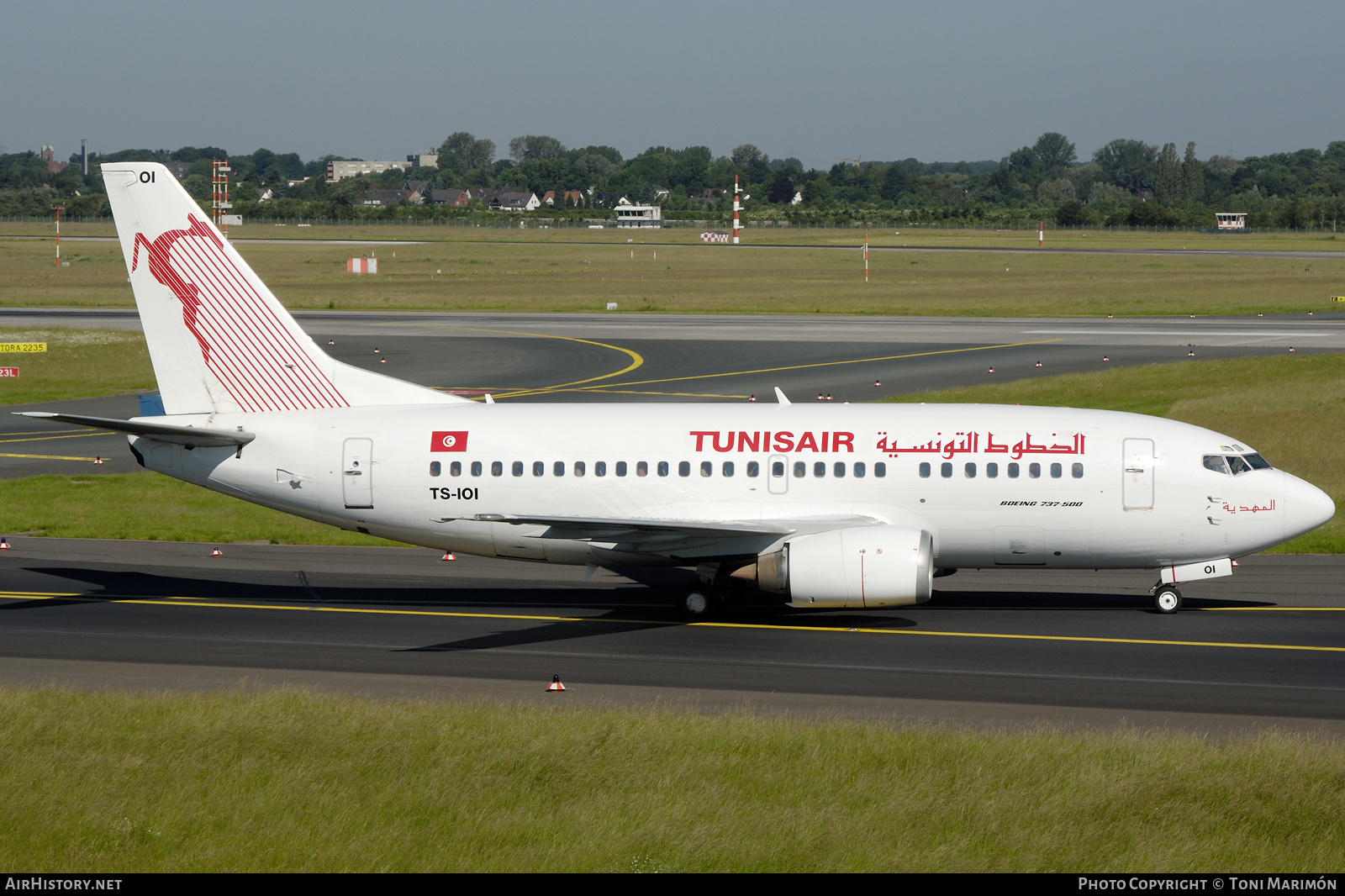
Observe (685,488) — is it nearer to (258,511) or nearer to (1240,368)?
(258,511)

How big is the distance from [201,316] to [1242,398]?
43.3 m

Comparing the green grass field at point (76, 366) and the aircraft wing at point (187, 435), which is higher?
the aircraft wing at point (187, 435)

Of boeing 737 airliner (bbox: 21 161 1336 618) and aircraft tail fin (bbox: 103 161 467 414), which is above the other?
aircraft tail fin (bbox: 103 161 467 414)

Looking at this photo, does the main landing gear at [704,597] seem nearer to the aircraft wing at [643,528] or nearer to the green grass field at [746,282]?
the aircraft wing at [643,528]

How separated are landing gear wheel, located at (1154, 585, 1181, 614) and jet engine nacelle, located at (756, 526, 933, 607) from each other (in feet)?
18.4

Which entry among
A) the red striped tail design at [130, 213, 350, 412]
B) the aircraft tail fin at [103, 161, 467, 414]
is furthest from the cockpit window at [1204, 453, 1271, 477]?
the red striped tail design at [130, 213, 350, 412]

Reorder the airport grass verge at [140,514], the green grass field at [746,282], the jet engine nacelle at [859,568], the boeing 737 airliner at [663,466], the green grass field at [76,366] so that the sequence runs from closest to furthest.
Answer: the jet engine nacelle at [859,568] < the boeing 737 airliner at [663,466] < the airport grass verge at [140,514] < the green grass field at [76,366] < the green grass field at [746,282]

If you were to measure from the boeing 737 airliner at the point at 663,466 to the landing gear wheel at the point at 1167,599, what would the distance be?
40 mm

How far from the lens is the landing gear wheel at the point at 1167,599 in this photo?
91.7 feet

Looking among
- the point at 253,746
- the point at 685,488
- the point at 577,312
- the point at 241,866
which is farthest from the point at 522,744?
the point at 577,312

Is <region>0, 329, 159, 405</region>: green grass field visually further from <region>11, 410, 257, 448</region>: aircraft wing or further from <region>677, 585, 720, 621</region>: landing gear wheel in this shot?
<region>677, 585, 720, 621</region>: landing gear wheel

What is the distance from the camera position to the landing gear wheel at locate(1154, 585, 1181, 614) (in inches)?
1100

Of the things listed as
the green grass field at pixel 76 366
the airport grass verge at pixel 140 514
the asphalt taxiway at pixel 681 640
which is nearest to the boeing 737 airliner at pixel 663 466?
the asphalt taxiway at pixel 681 640

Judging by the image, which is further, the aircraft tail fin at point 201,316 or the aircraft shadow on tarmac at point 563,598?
the aircraft shadow on tarmac at point 563,598
